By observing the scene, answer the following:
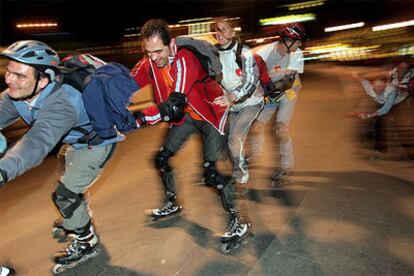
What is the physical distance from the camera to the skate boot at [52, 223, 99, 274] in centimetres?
309

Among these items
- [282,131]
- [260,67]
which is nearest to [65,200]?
[260,67]

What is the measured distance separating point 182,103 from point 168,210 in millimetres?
1549

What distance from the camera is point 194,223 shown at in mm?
3707

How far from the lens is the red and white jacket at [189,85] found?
2.83 metres

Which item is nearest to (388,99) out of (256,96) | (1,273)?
(256,96)

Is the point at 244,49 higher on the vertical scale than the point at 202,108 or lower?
higher

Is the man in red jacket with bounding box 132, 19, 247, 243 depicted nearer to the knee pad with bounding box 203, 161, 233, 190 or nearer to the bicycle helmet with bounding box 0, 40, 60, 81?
the knee pad with bounding box 203, 161, 233, 190

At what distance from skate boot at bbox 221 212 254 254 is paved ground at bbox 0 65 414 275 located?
0.29ft

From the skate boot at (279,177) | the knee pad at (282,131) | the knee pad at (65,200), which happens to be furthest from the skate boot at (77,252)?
the knee pad at (282,131)

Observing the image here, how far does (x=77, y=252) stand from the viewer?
3.15 m

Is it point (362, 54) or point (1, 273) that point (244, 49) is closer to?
point (1, 273)

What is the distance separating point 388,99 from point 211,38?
3.07 m

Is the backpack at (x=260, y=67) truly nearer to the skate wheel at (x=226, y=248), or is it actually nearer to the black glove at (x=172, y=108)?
the black glove at (x=172, y=108)

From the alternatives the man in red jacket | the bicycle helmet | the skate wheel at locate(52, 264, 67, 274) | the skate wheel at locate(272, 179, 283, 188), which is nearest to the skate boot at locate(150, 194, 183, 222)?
the man in red jacket
